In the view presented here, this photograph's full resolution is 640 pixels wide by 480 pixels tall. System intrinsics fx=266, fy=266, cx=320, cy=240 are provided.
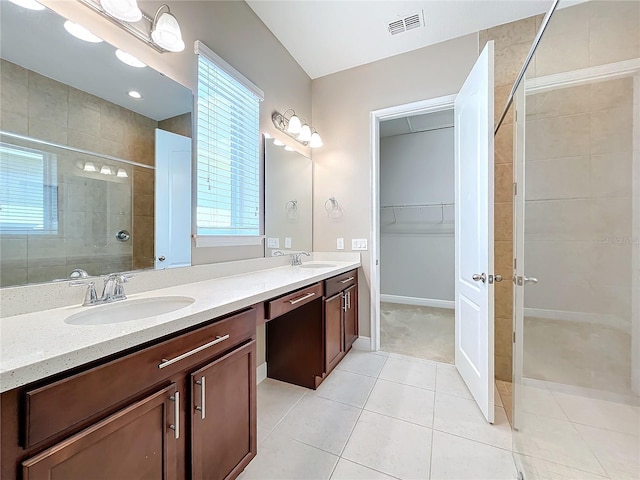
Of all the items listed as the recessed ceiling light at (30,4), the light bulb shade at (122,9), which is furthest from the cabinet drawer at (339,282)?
the recessed ceiling light at (30,4)

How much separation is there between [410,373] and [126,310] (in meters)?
2.04

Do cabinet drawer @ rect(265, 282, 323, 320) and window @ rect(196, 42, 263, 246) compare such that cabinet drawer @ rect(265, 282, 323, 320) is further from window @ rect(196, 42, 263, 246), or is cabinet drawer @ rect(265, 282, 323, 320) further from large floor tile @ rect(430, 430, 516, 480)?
large floor tile @ rect(430, 430, 516, 480)

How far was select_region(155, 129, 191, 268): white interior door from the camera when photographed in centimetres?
139

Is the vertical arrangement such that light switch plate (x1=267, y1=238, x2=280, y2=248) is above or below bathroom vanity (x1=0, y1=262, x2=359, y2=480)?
above

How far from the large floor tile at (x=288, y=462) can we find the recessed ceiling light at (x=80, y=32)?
2042 millimetres

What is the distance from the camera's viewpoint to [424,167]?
4137 millimetres

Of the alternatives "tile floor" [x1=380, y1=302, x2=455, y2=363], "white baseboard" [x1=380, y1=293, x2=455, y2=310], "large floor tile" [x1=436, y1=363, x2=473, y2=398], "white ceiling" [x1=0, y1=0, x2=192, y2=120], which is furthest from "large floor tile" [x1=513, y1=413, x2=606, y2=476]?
"white baseboard" [x1=380, y1=293, x2=455, y2=310]

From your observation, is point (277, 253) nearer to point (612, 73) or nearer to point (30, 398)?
point (30, 398)

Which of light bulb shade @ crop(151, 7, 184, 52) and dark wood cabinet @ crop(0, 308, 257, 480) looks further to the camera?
light bulb shade @ crop(151, 7, 184, 52)

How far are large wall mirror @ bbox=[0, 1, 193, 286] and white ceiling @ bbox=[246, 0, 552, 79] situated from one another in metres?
1.34

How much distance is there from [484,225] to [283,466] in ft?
5.64

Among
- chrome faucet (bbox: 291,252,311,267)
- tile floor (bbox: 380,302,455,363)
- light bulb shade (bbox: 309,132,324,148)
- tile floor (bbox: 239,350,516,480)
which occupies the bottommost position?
tile floor (bbox: 239,350,516,480)

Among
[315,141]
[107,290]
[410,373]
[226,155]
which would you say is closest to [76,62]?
[226,155]

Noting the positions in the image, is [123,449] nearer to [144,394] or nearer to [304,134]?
[144,394]
